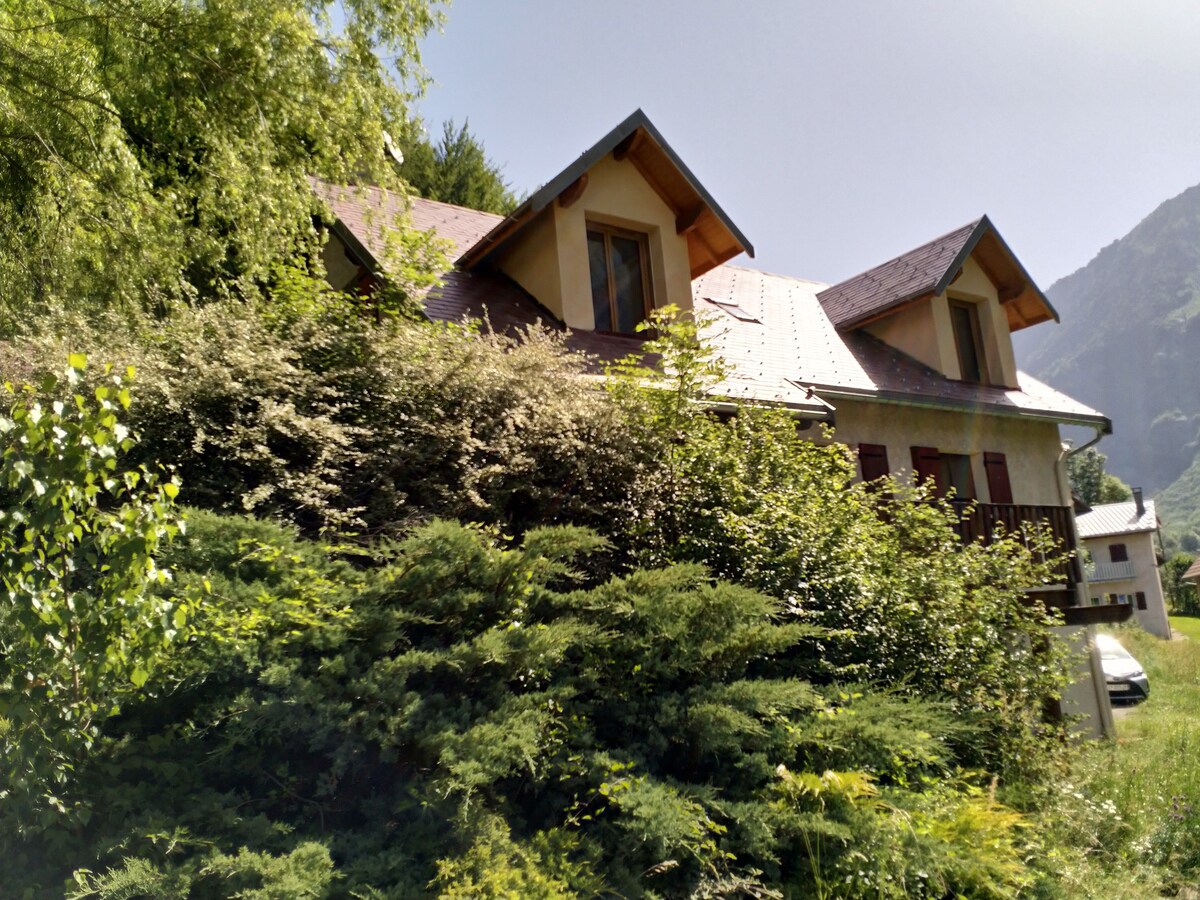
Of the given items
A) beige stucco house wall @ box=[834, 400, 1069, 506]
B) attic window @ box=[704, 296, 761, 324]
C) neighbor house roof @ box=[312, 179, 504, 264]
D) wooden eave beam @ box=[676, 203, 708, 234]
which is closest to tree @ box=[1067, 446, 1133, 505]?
beige stucco house wall @ box=[834, 400, 1069, 506]

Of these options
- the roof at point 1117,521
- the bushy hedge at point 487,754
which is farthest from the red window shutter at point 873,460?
the roof at point 1117,521

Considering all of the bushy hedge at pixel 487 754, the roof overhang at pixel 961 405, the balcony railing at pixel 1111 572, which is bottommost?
the bushy hedge at pixel 487 754

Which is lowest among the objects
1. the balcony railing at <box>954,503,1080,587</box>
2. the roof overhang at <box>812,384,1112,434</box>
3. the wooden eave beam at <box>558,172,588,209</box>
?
the balcony railing at <box>954,503,1080,587</box>

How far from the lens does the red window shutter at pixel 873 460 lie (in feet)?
42.2

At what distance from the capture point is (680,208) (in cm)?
1202

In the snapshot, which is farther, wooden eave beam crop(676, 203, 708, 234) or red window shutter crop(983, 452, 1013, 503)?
red window shutter crop(983, 452, 1013, 503)

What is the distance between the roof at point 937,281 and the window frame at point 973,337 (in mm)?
604

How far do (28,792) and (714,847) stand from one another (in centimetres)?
272

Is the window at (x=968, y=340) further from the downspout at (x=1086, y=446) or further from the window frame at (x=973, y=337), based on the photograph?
the downspout at (x=1086, y=446)

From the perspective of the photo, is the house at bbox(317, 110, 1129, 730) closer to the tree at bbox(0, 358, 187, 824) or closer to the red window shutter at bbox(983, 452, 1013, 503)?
the red window shutter at bbox(983, 452, 1013, 503)

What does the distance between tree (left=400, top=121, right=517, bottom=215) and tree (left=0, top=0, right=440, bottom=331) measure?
413 inches

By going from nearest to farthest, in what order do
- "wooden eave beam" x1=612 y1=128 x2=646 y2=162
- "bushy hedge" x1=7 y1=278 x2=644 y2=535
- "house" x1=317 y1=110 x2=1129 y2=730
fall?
"bushy hedge" x1=7 y1=278 x2=644 y2=535 < "house" x1=317 y1=110 x2=1129 y2=730 < "wooden eave beam" x1=612 y1=128 x2=646 y2=162

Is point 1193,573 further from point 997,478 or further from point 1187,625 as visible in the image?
point 997,478

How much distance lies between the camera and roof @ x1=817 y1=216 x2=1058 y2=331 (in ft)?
47.4
